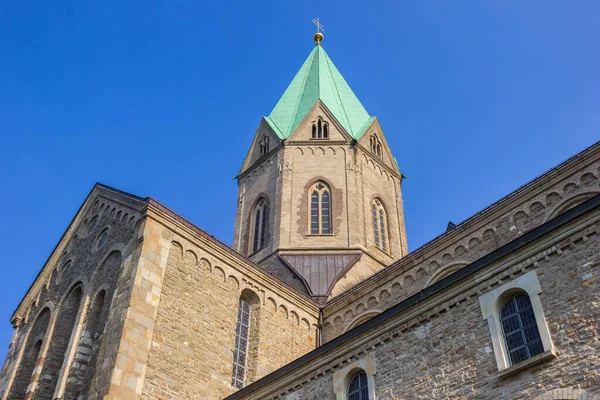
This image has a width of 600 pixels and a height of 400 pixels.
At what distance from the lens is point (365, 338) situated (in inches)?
518

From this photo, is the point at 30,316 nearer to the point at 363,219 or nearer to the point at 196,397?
the point at 196,397

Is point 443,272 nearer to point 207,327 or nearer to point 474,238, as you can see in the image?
point 474,238

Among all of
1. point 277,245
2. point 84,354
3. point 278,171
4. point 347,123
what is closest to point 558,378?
point 84,354

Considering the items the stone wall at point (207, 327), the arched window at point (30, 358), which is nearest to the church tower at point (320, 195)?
the stone wall at point (207, 327)

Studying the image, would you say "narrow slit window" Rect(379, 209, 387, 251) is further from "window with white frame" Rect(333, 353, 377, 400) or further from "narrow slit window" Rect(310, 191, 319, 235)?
"window with white frame" Rect(333, 353, 377, 400)

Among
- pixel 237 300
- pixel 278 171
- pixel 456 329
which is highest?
pixel 278 171

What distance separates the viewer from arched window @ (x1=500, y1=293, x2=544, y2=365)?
10578 mm

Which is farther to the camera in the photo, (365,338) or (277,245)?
(277,245)

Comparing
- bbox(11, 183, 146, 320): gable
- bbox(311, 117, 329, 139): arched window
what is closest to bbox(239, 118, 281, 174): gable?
bbox(311, 117, 329, 139): arched window

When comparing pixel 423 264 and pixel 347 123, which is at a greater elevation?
pixel 347 123

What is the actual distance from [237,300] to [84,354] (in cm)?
450

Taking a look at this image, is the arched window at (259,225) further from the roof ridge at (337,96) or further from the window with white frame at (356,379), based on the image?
the window with white frame at (356,379)

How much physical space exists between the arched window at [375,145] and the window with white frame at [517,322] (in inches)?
769

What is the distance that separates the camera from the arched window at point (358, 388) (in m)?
12.6
